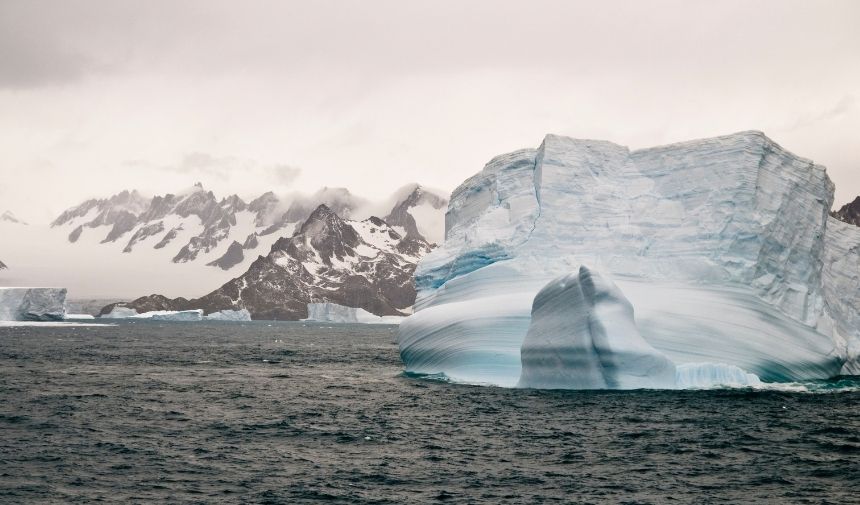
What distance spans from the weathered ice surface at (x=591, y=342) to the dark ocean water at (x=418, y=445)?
0.79 meters

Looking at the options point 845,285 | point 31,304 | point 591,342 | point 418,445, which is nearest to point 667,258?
point 591,342

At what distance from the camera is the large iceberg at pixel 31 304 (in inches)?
4862

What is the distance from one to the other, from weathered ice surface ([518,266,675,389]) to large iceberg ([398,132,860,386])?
107 cm

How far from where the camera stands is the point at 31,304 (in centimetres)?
12962

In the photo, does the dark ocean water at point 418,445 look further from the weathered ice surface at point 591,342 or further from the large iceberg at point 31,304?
the large iceberg at point 31,304

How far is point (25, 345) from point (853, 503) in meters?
68.6

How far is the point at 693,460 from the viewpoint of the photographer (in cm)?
2216

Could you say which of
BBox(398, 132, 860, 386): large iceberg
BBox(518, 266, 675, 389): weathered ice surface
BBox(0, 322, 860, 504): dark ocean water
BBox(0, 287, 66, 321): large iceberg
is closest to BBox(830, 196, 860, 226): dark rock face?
BBox(398, 132, 860, 386): large iceberg

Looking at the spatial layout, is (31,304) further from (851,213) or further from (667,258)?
(851,213)

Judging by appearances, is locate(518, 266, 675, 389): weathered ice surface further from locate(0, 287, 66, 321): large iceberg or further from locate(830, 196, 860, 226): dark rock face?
locate(0, 287, 66, 321): large iceberg

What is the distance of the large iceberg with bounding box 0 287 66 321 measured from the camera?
405ft

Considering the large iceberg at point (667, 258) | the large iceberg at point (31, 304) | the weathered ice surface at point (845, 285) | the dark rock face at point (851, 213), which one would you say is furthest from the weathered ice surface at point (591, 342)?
the large iceberg at point (31, 304)

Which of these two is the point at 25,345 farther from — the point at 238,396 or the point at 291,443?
the point at 291,443

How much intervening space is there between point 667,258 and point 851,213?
337ft
